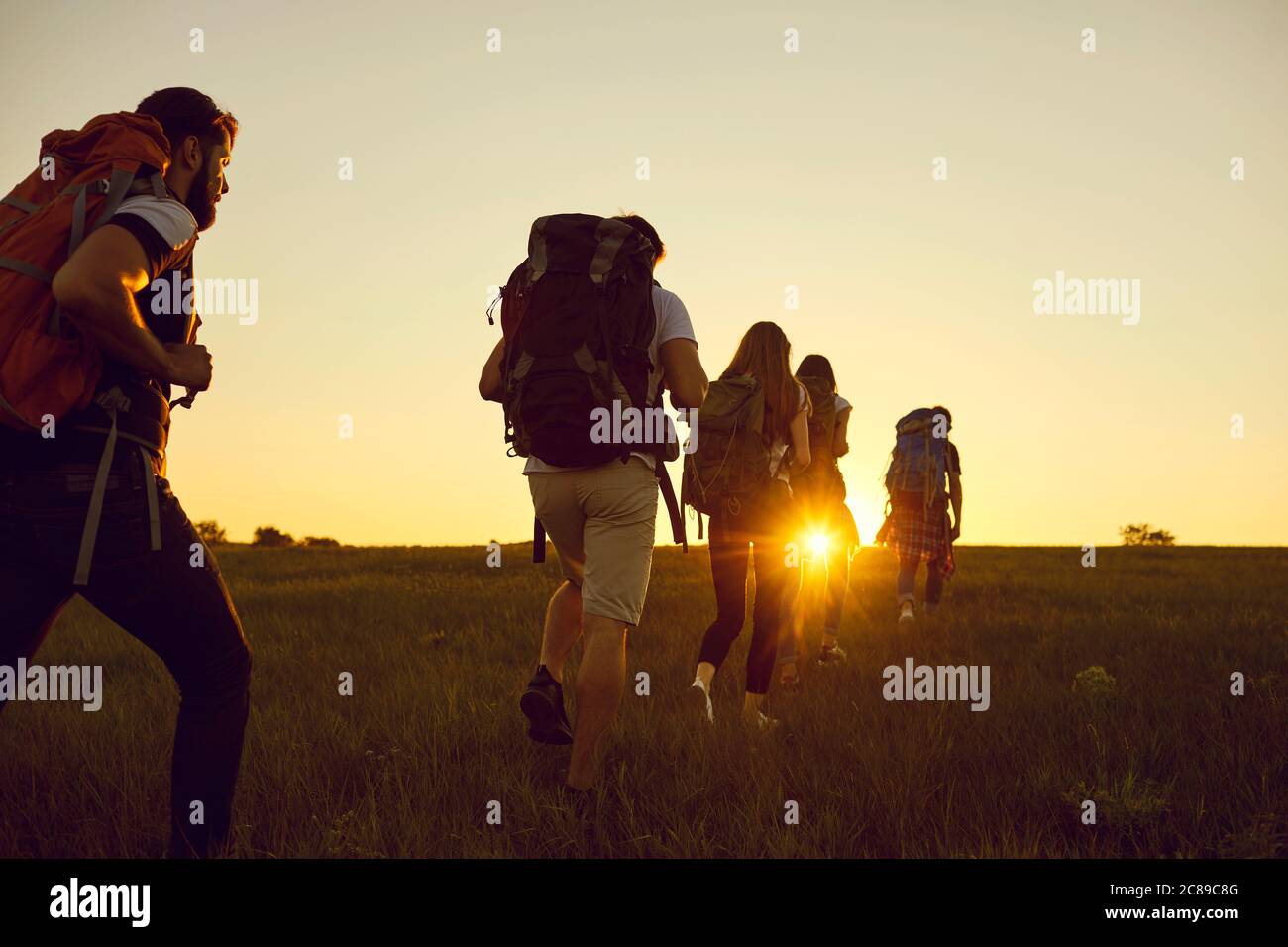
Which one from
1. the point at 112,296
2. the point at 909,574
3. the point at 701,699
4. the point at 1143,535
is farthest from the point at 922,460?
the point at 1143,535

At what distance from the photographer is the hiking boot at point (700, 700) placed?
5.29 m

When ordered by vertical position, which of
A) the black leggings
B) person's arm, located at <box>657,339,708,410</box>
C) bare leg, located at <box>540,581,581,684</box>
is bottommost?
bare leg, located at <box>540,581,581,684</box>

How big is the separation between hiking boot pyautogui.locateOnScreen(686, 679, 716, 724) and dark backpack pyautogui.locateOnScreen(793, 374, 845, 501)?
217 centimetres

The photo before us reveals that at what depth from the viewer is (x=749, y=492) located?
18.2 ft

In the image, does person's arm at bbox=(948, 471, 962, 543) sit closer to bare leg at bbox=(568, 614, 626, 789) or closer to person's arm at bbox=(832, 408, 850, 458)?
person's arm at bbox=(832, 408, 850, 458)

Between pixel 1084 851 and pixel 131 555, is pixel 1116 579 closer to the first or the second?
pixel 1084 851

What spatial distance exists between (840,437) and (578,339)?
437cm

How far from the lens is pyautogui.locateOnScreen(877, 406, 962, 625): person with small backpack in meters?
10.1

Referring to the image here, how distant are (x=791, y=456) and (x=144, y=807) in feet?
13.0

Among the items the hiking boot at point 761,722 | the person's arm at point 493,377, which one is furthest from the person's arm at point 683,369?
the hiking boot at point 761,722

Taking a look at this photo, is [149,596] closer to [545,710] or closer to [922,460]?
[545,710]

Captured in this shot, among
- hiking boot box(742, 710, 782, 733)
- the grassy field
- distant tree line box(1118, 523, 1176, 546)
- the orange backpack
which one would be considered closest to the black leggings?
hiking boot box(742, 710, 782, 733)

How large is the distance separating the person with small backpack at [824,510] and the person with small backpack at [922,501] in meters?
2.26

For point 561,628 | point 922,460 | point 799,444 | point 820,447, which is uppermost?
point 922,460
